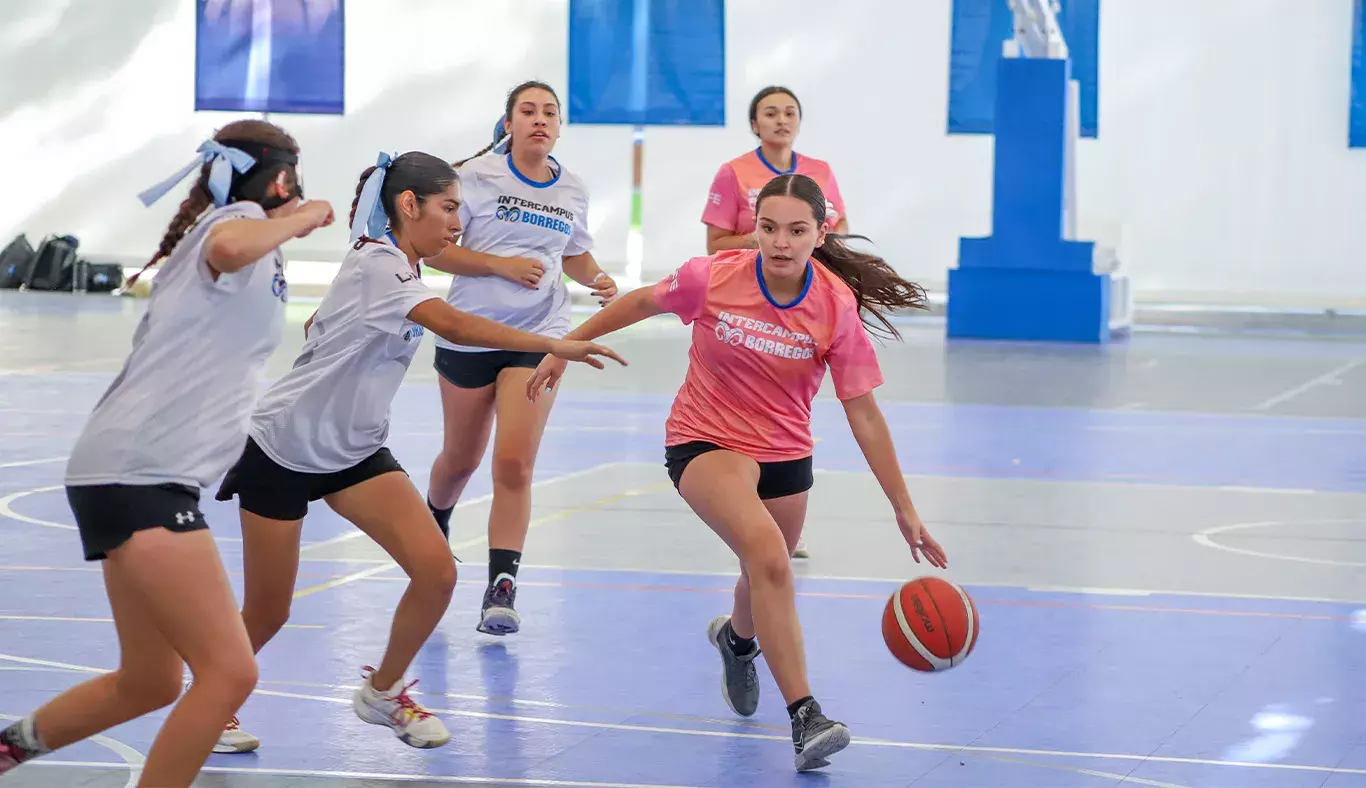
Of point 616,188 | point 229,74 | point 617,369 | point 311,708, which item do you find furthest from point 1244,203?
point 311,708

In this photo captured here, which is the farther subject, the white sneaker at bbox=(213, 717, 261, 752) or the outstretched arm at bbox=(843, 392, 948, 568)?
the outstretched arm at bbox=(843, 392, 948, 568)

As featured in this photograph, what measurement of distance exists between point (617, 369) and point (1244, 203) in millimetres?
11735

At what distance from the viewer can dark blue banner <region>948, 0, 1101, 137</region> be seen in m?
23.3

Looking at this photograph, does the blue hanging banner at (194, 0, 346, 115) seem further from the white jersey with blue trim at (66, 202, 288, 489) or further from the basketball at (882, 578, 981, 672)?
the white jersey with blue trim at (66, 202, 288, 489)

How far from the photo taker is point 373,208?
4848 mm

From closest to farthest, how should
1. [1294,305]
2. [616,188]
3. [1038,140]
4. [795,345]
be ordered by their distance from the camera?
[795,345] < [1038,140] < [1294,305] < [616,188]

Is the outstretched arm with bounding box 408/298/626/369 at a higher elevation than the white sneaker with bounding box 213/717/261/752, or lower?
higher

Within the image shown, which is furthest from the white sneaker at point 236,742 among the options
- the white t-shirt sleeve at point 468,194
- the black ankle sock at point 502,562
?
the white t-shirt sleeve at point 468,194

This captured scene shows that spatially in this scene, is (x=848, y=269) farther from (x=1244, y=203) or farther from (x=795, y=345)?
(x=1244, y=203)

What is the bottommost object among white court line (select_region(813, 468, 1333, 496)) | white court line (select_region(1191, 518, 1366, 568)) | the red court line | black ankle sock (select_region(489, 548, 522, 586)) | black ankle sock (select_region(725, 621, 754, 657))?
the red court line

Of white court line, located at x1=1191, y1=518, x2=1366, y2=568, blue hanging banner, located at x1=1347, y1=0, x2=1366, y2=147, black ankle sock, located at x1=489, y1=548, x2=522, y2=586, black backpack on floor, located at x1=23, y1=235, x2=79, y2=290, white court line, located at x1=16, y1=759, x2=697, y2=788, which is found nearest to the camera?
white court line, located at x1=16, y1=759, x2=697, y2=788

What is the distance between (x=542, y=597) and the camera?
6926mm

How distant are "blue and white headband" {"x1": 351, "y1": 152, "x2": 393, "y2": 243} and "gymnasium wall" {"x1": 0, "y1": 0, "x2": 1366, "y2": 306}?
2068 centimetres

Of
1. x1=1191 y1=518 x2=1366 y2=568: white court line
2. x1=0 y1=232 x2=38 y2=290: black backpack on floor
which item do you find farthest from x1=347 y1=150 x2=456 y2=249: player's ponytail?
x1=0 y1=232 x2=38 y2=290: black backpack on floor
